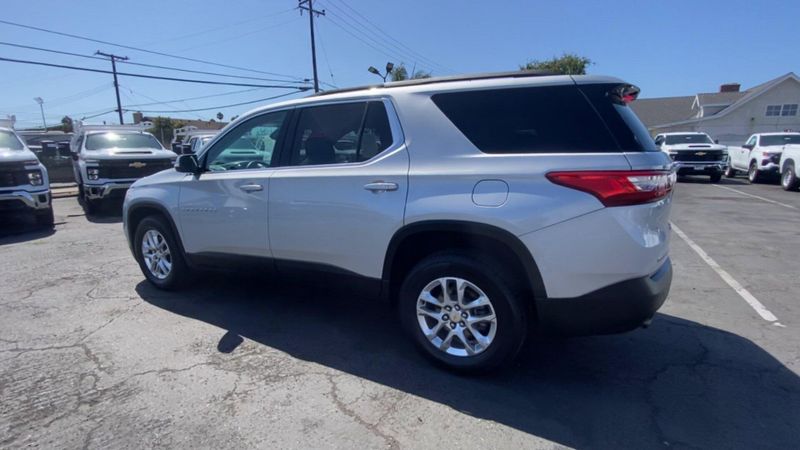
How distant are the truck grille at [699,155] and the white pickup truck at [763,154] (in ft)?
5.25

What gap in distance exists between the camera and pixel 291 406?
2.75 m

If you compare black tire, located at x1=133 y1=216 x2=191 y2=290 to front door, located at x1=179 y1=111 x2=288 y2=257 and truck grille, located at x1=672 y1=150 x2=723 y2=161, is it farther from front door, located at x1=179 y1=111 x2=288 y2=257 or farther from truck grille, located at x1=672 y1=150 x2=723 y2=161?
truck grille, located at x1=672 y1=150 x2=723 y2=161

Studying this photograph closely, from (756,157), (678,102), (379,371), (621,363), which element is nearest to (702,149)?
(756,157)

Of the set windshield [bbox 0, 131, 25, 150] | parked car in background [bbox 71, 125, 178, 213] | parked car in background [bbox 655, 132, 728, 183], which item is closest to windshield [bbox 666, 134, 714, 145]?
parked car in background [bbox 655, 132, 728, 183]

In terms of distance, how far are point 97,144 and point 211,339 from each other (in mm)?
9846

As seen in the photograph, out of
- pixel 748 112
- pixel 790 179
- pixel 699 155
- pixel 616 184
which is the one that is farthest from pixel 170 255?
pixel 748 112

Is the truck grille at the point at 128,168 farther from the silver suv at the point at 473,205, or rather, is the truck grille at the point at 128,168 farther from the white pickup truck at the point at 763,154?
the white pickup truck at the point at 763,154

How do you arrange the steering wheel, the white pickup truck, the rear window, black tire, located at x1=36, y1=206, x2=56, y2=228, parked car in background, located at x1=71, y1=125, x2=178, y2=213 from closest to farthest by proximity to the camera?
the rear window → the steering wheel → black tire, located at x1=36, y1=206, x2=56, y2=228 → parked car in background, located at x1=71, y1=125, x2=178, y2=213 → the white pickup truck

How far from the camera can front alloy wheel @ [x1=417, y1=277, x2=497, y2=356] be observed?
2.90m

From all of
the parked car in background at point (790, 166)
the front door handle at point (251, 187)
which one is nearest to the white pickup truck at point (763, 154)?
the parked car in background at point (790, 166)

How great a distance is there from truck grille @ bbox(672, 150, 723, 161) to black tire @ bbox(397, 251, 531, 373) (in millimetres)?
17024

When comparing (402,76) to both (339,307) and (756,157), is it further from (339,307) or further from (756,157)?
(339,307)

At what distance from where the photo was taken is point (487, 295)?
284 centimetres

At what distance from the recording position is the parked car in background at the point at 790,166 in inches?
556
